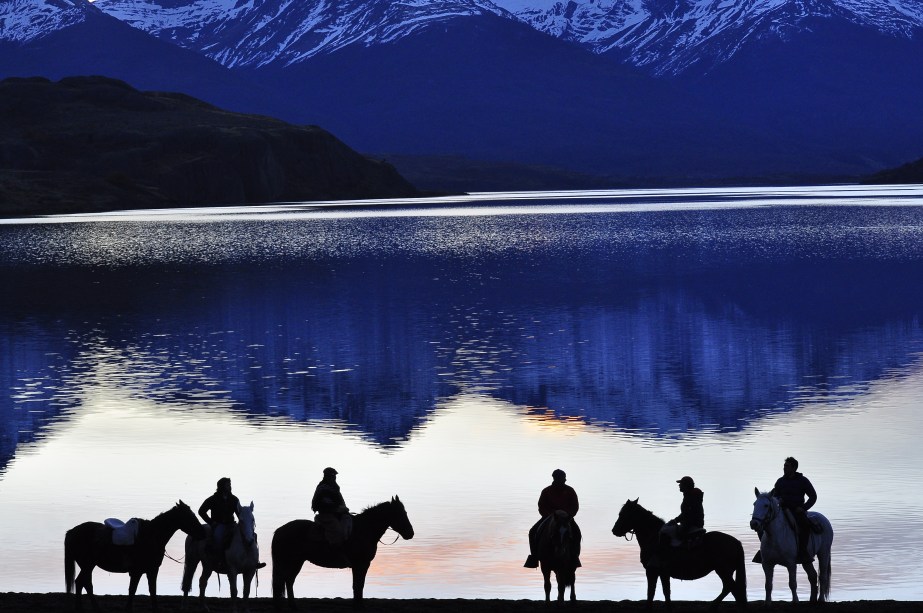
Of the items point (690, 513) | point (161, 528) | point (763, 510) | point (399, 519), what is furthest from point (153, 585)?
point (763, 510)

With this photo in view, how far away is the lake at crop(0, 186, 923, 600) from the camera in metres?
24.4

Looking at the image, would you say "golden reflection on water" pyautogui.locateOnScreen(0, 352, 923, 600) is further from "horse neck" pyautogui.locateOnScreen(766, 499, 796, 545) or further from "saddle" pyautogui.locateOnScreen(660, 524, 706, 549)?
"saddle" pyautogui.locateOnScreen(660, 524, 706, 549)

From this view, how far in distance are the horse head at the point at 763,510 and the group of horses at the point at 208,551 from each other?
4446 millimetres

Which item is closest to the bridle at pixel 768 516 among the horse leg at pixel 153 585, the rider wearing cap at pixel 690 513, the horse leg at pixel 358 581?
the rider wearing cap at pixel 690 513

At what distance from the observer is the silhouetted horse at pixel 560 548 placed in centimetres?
1980

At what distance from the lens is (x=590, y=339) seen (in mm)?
54281

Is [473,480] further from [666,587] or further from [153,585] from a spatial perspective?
[153,585]

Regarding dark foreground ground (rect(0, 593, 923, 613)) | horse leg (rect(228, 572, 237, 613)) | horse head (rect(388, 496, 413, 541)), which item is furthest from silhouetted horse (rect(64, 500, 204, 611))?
horse head (rect(388, 496, 413, 541))

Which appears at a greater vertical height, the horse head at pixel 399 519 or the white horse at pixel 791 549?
the horse head at pixel 399 519

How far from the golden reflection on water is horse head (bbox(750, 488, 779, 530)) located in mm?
2341

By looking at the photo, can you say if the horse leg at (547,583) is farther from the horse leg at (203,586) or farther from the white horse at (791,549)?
the horse leg at (203,586)

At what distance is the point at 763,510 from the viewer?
19.5 metres

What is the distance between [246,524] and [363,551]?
161cm

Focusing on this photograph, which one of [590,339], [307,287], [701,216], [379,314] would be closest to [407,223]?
[701,216]
